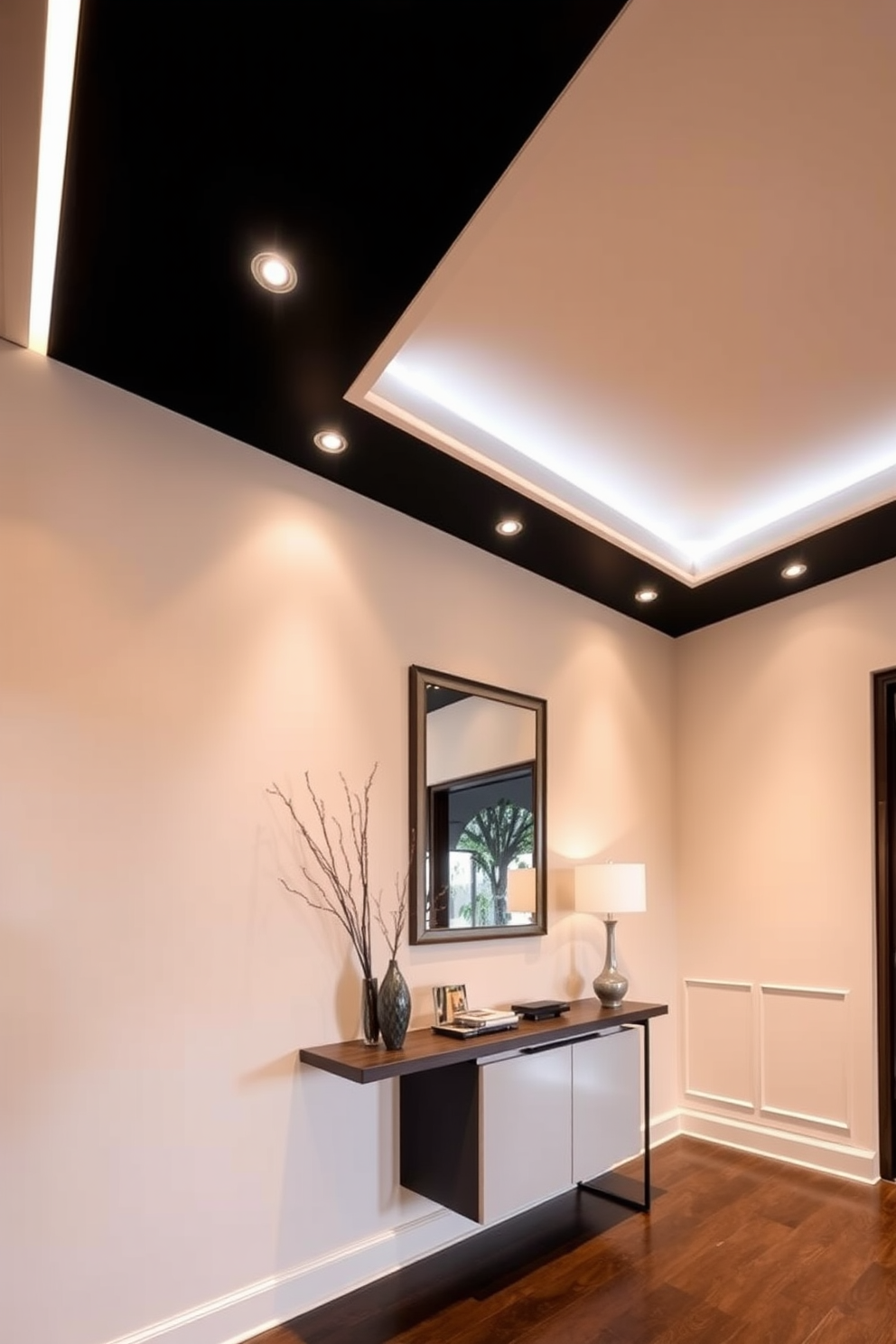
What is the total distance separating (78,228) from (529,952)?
123 inches

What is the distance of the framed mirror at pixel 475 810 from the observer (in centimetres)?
322

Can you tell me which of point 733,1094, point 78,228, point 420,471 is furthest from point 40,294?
point 733,1094

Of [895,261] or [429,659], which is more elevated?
[895,261]

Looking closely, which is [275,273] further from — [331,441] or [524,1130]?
[524,1130]

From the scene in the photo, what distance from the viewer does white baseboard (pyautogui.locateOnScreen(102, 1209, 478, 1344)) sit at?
234 cm

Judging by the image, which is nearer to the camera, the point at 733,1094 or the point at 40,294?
the point at 40,294

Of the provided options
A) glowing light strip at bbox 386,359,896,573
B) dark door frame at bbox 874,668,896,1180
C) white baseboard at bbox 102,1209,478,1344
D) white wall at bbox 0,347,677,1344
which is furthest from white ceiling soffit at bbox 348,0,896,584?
white baseboard at bbox 102,1209,478,1344

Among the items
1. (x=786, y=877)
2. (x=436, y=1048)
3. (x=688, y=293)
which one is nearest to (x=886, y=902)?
(x=786, y=877)

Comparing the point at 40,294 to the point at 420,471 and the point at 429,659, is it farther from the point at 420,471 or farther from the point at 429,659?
the point at 429,659

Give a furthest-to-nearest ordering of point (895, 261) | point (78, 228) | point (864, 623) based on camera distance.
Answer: point (864, 623)
point (895, 261)
point (78, 228)

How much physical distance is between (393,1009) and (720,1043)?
2457mm

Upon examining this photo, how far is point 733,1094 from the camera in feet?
14.0

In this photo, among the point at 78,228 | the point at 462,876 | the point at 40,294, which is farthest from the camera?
the point at 462,876

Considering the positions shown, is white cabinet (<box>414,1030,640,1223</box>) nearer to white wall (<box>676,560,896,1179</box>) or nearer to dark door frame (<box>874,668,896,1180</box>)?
white wall (<box>676,560,896,1179</box>)
